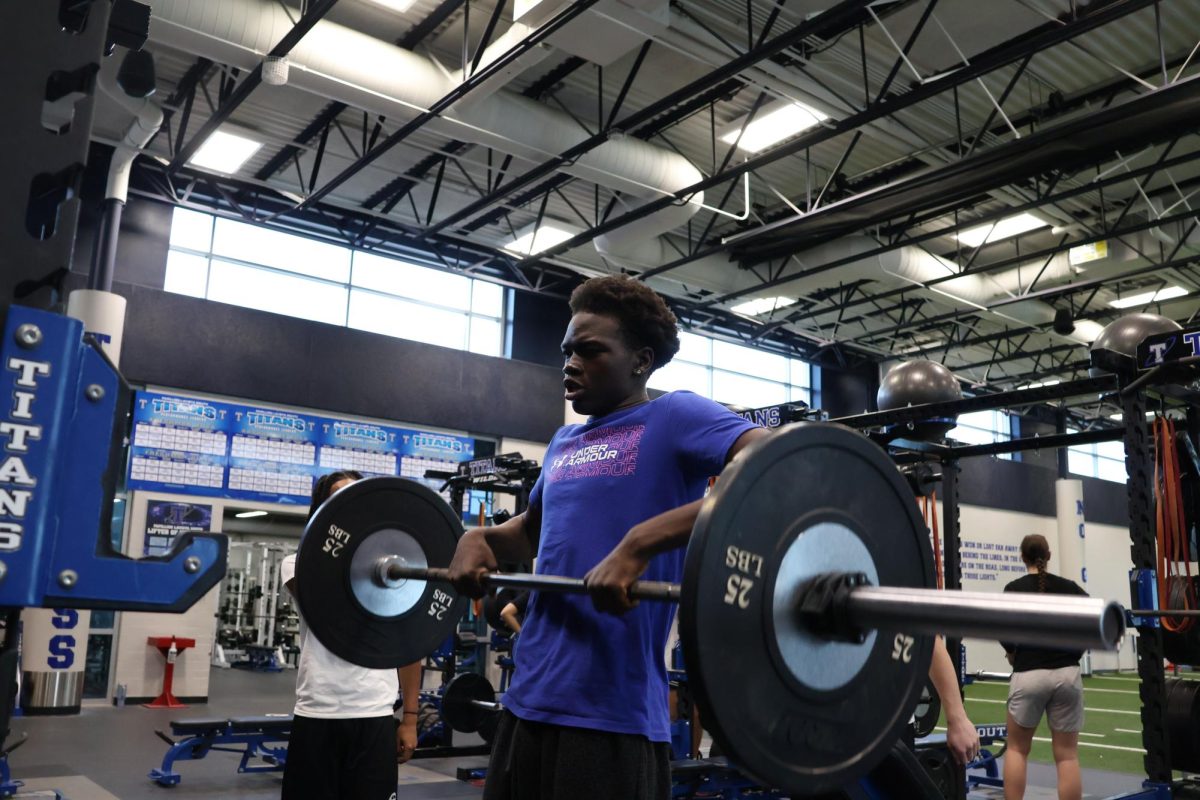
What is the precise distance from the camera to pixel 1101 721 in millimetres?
8727

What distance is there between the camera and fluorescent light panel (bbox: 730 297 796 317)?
37.4ft

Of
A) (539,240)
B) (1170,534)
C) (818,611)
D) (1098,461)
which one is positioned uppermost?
(539,240)

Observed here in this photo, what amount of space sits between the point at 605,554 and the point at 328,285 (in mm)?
8612

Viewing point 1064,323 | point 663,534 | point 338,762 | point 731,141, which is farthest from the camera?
point 1064,323

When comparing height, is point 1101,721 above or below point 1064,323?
below

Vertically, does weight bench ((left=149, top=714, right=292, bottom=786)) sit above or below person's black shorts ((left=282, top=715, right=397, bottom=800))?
below

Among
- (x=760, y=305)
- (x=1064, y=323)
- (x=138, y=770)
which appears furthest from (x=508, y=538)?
(x=1064, y=323)

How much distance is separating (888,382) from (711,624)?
4.03 m

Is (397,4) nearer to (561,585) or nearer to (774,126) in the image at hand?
(774,126)

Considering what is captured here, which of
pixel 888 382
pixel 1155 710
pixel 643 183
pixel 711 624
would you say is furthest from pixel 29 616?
pixel 711 624

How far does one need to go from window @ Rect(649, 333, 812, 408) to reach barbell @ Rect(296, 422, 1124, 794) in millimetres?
9864

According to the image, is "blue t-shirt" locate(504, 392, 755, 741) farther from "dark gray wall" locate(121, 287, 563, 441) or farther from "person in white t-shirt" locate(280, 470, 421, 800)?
"dark gray wall" locate(121, 287, 563, 441)

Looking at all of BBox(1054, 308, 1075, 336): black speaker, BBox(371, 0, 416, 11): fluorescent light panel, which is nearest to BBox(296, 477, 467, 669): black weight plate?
BBox(371, 0, 416, 11): fluorescent light panel

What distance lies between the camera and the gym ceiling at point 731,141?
598cm
